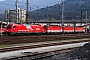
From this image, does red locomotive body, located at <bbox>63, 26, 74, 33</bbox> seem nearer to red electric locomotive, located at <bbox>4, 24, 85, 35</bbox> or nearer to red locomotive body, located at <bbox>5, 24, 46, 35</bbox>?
red electric locomotive, located at <bbox>4, 24, 85, 35</bbox>

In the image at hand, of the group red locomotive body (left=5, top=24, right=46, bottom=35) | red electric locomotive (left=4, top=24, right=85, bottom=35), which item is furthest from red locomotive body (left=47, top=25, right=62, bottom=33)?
red locomotive body (left=5, top=24, right=46, bottom=35)

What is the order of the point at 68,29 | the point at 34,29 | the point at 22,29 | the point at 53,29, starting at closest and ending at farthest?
the point at 22,29 < the point at 34,29 < the point at 53,29 < the point at 68,29

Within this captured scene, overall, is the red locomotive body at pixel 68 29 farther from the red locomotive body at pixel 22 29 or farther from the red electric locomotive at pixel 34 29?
the red locomotive body at pixel 22 29

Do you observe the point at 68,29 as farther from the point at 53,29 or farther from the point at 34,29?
the point at 34,29

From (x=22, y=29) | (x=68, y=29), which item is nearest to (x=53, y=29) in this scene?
(x=68, y=29)

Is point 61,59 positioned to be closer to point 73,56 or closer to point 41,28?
point 73,56

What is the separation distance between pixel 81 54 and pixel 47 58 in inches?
97.8

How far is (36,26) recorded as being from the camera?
6231cm

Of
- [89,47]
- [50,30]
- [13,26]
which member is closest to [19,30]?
[13,26]

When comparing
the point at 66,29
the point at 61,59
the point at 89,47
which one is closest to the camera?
the point at 61,59

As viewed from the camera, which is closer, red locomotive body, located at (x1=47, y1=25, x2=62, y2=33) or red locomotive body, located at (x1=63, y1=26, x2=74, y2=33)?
red locomotive body, located at (x1=47, y1=25, x2=62, y2=33)

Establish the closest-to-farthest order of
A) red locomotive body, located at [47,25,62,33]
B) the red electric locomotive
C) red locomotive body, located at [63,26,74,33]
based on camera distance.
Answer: the red electric locomotive < red locomotive body, located at [47,25,62,33] < red locomotive body, located at [63,26,74,33]

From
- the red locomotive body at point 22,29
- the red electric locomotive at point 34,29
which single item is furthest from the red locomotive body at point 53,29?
the red locomotive body at point 22,29

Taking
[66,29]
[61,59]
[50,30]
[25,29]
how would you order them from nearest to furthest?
[61,59] → [25,29] → [50,30] → [66,29]
